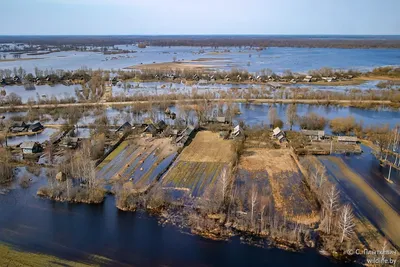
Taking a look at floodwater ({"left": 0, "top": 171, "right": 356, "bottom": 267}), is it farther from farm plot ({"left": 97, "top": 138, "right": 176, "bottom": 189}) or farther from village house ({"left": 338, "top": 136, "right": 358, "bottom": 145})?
village house ({"left": 338, "top": 136, "right": 358, "bottom": 145})

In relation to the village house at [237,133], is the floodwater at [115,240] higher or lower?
lower

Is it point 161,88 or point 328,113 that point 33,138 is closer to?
point 161,88

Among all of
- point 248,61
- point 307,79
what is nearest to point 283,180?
point 307,79

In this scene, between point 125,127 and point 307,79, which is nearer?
point 125,127

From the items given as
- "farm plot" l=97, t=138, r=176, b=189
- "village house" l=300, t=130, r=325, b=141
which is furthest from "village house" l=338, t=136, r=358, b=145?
"farm plot" l=97, t=138, r=176, b=189

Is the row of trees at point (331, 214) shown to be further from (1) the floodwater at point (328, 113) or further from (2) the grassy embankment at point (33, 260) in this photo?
(1) the floodwater at point (328, 113)

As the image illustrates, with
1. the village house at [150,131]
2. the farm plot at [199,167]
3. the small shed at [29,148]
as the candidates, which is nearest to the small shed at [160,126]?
the village house at [150,131]
